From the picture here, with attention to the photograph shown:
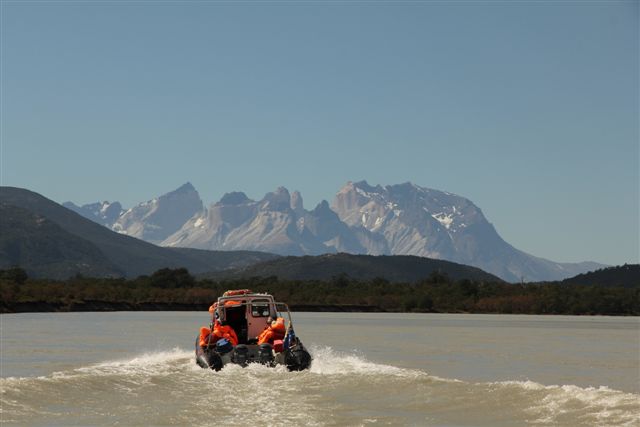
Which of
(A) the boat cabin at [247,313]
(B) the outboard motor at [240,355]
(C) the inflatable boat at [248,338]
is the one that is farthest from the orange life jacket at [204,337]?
(B) the outboard motor at [240,355]

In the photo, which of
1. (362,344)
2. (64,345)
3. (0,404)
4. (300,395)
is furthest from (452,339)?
(0,404)

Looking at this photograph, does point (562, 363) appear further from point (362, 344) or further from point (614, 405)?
point (614, 405)

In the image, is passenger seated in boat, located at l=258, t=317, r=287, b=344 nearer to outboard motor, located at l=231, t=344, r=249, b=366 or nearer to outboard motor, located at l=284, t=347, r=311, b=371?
outboard motor, located at l=231, t=344, r=249, b=366

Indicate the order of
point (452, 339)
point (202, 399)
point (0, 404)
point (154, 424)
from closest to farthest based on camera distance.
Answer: point (154, 424) < point (0, 404) < point (202, 399) < point (452, 339)

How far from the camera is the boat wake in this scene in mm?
36906

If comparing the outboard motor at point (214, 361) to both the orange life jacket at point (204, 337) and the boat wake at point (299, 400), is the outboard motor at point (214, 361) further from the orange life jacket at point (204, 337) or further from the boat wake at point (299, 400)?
the orange life jacket at point (204, 337)

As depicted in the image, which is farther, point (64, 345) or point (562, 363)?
point (64, 345)

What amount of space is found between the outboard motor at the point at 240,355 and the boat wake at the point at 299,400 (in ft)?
7.46

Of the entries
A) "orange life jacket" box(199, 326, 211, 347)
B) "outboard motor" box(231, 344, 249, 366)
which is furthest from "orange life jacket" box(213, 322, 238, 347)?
"outboard motor" box(231, 344, 249, 366)

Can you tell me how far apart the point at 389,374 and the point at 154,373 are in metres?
11.5

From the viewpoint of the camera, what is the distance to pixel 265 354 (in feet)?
178

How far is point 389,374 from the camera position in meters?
50.0

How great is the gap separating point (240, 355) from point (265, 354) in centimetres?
132

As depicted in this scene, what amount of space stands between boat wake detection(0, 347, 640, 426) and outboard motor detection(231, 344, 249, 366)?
2273 mm
